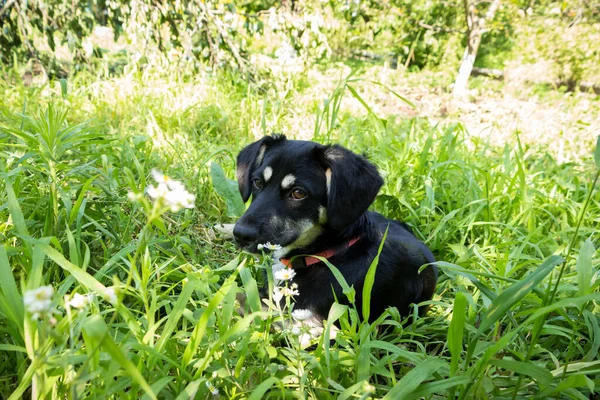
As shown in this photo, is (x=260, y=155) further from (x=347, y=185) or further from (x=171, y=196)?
(x=171, y=196)

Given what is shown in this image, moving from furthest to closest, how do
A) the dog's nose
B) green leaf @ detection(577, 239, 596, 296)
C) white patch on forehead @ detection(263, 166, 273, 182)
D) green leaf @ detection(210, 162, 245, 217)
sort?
green leaf @ detection(210, 162, 245, 217), white patch on forehead @ detection(263, 166, 273, 182), the dog's nose, green leaf @ detection(577, 239, 596, 296)

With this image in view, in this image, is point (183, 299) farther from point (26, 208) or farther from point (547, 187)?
point (547, 187)

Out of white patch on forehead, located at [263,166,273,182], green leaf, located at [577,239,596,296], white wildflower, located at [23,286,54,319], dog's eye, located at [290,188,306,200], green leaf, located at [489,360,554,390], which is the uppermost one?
white wildflower, located at [23,286,54,319]

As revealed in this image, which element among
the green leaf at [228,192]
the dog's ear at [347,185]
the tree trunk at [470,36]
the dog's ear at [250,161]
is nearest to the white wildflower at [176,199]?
the dog's ear at [347,185]

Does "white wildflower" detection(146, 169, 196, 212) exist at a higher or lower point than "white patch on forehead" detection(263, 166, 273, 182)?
higher

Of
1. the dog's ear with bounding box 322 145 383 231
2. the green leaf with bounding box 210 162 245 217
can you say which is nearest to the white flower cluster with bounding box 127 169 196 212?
the dog's ear with bounding box 322 145 383 231

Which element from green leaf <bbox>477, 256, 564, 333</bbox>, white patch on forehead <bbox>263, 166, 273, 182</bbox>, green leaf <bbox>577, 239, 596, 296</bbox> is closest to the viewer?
green leaf <bbox>477, 256, 564, 333</bbox>

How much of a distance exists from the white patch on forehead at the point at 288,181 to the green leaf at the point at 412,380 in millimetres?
1276

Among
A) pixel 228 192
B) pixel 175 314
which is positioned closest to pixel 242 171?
pixel 228 192

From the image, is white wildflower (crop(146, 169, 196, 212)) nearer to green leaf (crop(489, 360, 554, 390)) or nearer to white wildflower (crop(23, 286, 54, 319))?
white wildflower (crop(23, 286, 54, 319))

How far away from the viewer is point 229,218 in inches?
128

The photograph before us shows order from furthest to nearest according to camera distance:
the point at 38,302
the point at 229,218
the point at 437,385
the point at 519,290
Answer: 1. the point at 229,218
2. the point at 437,385
3. the point at 519,290
4. the point at 38,302

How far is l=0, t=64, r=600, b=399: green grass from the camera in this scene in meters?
1.29

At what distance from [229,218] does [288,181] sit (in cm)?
100
